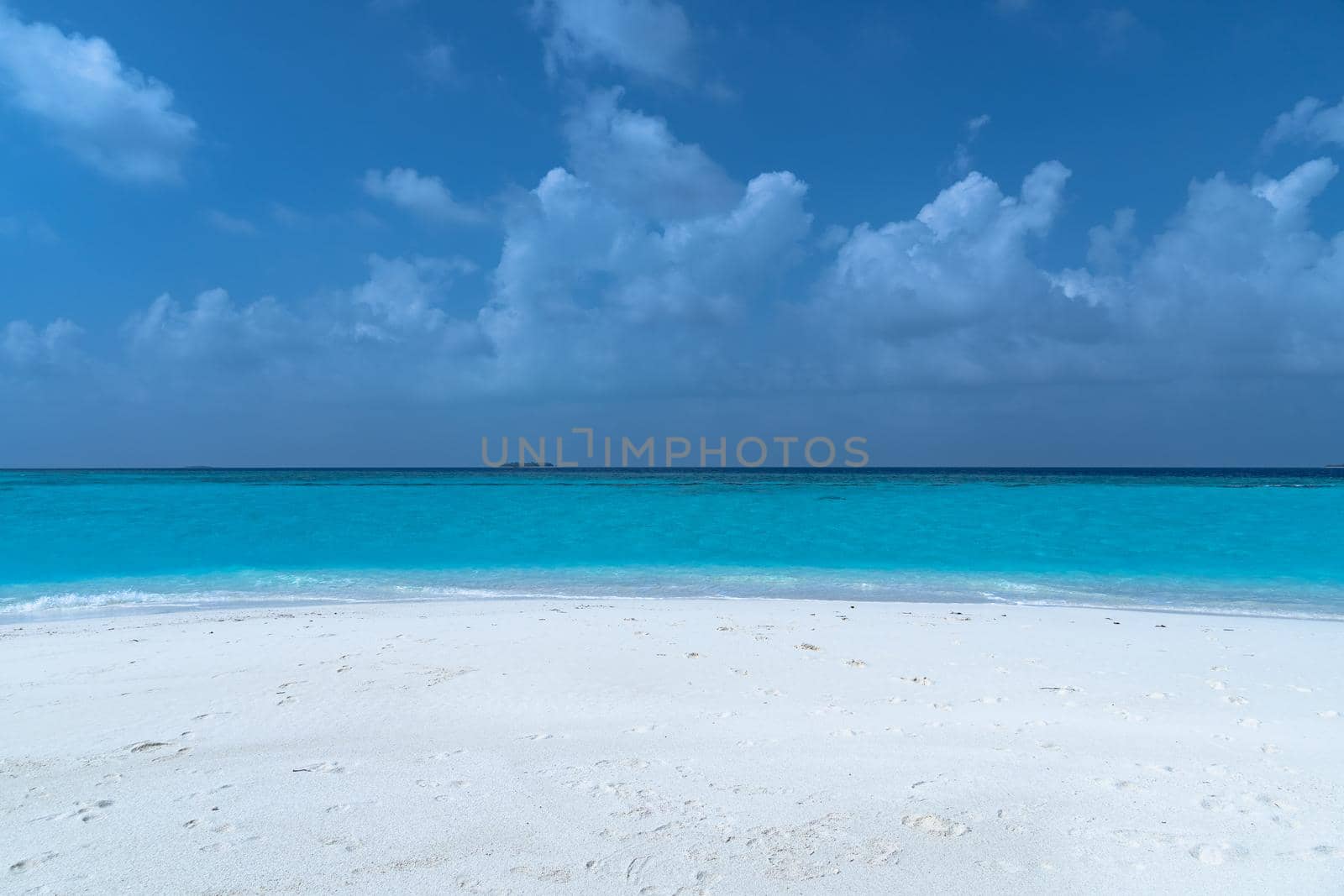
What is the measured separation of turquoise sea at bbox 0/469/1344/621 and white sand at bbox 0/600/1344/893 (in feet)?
15.0

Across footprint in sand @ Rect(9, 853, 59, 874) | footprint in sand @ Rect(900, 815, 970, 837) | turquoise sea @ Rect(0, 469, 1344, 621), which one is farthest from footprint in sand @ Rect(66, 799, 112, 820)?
turquoise sea @ Rect(0, 469, 1344, 621)

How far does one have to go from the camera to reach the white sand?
9.60 ft

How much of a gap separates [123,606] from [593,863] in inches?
448

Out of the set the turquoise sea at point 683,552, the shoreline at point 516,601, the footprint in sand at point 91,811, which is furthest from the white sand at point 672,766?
the turquoise sea at point 683,552

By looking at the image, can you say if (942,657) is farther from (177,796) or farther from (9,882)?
(9,882)

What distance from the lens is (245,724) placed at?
4.69 meters

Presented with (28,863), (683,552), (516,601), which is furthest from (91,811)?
(683,552)

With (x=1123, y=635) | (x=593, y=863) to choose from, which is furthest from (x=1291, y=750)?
(x=593, y=863)

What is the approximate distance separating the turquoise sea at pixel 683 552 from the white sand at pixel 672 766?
4.57 metres

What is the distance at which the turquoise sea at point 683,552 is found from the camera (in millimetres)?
11711

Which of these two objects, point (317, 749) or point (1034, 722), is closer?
point (317, 749)

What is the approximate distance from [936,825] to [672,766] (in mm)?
1437

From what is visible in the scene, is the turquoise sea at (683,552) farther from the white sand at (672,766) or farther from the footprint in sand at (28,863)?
the footprint in sand at (28,863)

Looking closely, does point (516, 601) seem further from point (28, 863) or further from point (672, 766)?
point (28, 863)
